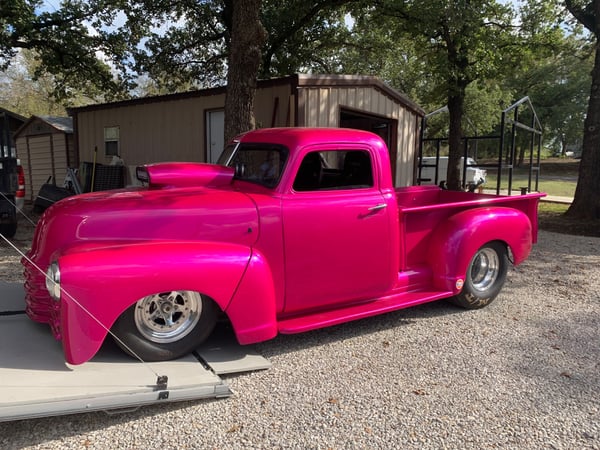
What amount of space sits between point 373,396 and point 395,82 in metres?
29.6

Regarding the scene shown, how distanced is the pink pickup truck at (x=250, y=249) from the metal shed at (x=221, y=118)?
4.71 meters

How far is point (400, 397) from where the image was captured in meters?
3.12

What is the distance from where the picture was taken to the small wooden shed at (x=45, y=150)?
48.8ft

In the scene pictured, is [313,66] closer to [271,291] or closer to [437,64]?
[437,64]

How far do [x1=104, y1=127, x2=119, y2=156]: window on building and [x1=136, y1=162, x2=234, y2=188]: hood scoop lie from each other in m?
10.0

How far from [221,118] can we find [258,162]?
6857 millimetres

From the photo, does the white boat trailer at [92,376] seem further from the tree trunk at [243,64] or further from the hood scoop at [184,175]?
the tree trunk at [243,64]

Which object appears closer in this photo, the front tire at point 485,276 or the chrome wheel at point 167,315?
the chrome wheel at point 167,315

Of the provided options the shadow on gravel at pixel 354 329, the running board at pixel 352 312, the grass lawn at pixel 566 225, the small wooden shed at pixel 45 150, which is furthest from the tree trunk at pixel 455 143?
the running board at pixel 352 312

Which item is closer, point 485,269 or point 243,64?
point 485,269

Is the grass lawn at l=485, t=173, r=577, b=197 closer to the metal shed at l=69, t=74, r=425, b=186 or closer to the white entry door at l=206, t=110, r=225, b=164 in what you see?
the metal shed at l=69, t=74, r=425, b=186

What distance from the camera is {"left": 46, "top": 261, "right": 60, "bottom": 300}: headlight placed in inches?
108

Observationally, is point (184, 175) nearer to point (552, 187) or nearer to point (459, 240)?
point (459, 240)

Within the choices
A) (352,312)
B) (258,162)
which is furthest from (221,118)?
(352,312)
